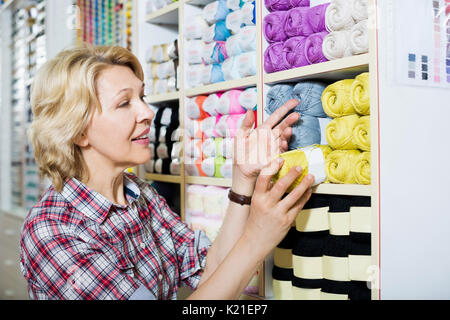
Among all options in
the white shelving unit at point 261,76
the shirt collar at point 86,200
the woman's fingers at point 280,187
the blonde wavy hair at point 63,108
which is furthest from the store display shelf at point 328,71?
the shirt collar at point 86,200

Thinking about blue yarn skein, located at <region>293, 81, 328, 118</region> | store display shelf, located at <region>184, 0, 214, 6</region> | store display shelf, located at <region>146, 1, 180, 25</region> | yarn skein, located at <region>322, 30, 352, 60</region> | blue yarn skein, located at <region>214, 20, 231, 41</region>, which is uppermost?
store display shelf, located at <region>146, 1, 180, 25</region>

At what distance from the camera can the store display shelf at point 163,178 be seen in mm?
1656

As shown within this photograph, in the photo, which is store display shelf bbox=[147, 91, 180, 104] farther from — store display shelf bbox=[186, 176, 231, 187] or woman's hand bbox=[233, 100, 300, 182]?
woman's hand bbox=[233, 100, 300, 182]

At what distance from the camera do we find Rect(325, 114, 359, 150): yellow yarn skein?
3.47 ft

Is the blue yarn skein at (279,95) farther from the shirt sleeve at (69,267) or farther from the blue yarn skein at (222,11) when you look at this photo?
the shirt sleeve at (69,267)

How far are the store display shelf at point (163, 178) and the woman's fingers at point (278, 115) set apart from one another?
627mm

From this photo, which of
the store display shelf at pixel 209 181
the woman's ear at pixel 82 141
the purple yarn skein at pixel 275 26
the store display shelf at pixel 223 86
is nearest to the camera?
the woman's ear at pixel 82 141

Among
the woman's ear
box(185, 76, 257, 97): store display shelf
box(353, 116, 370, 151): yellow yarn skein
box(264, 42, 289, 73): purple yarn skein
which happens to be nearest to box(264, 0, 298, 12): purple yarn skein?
box(264, 42, 289, 73): purple yarn skein

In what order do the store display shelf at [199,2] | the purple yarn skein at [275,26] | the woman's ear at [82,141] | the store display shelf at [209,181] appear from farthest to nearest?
the store display shelf at [199,2] < the store display shelf at [209,181] < the purple yarn skein at [275,26] < the woman's ear at [82,141]

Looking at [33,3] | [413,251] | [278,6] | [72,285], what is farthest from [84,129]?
[33,3]

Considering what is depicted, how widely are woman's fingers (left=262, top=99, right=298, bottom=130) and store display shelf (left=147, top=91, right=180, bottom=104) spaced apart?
0.64 meters

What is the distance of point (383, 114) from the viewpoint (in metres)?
0.96
